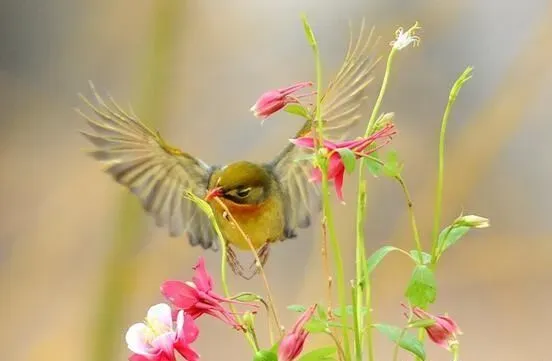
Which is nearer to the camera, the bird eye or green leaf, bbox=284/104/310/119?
green leaf, bbox=284/104/310/119

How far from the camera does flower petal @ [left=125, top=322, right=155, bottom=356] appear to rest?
526mm

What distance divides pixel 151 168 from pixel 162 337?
0.38 m

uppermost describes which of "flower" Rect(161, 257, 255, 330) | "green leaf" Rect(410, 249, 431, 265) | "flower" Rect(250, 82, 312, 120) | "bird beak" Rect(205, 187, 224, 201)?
"flower" Rect(250, 82, 312, 120)

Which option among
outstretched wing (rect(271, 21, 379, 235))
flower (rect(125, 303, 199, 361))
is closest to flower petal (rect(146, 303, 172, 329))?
flower (rect(125, 303, 199, 361))

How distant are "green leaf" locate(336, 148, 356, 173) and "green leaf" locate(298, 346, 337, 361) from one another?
0.42 feet

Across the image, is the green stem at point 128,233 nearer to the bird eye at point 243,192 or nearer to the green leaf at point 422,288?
the bird eye at point 243,192

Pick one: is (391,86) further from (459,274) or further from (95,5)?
(95,5)

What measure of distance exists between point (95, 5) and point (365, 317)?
863mm

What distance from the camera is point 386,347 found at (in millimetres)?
1294

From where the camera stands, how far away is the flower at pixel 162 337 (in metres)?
0.52

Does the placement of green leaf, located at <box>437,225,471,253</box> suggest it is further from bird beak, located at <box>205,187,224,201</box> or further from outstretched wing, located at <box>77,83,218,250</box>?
outstretched wing, located at <box>77,83,218,250</box>

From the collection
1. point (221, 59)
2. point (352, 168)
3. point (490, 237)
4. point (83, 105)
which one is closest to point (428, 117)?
point (490, 237)

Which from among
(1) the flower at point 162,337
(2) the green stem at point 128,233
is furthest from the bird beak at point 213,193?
(2) the green stem at point 128,233

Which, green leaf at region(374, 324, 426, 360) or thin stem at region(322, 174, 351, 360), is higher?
thin stem at region(322, 174, 351, 360)
